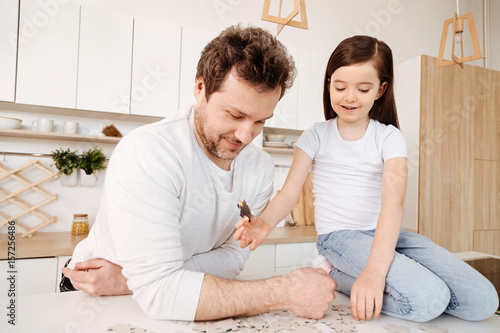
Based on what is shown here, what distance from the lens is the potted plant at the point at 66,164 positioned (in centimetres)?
232

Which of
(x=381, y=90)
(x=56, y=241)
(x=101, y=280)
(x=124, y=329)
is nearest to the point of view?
(x=124, y=329)

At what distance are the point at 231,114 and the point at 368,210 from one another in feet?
2.13

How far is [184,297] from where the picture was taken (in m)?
0.83

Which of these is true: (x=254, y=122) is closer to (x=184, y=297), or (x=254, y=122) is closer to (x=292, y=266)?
(x=184, y=297)

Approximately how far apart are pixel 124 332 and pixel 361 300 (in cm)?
59

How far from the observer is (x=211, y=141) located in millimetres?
1039

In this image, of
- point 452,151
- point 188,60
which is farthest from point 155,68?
point 452,151

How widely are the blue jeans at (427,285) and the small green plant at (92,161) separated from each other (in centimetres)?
190

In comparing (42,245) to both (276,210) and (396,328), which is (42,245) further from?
(396,328)

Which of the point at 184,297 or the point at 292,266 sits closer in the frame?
the point at 184,297

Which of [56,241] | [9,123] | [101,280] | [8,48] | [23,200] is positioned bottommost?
[56,241]

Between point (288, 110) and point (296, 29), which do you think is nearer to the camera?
point (288, 110)

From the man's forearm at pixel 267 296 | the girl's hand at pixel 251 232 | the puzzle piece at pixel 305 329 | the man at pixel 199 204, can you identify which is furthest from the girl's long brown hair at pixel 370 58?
the puzzle piece at pixel 305 329

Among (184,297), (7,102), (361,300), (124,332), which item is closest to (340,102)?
(361,300)
